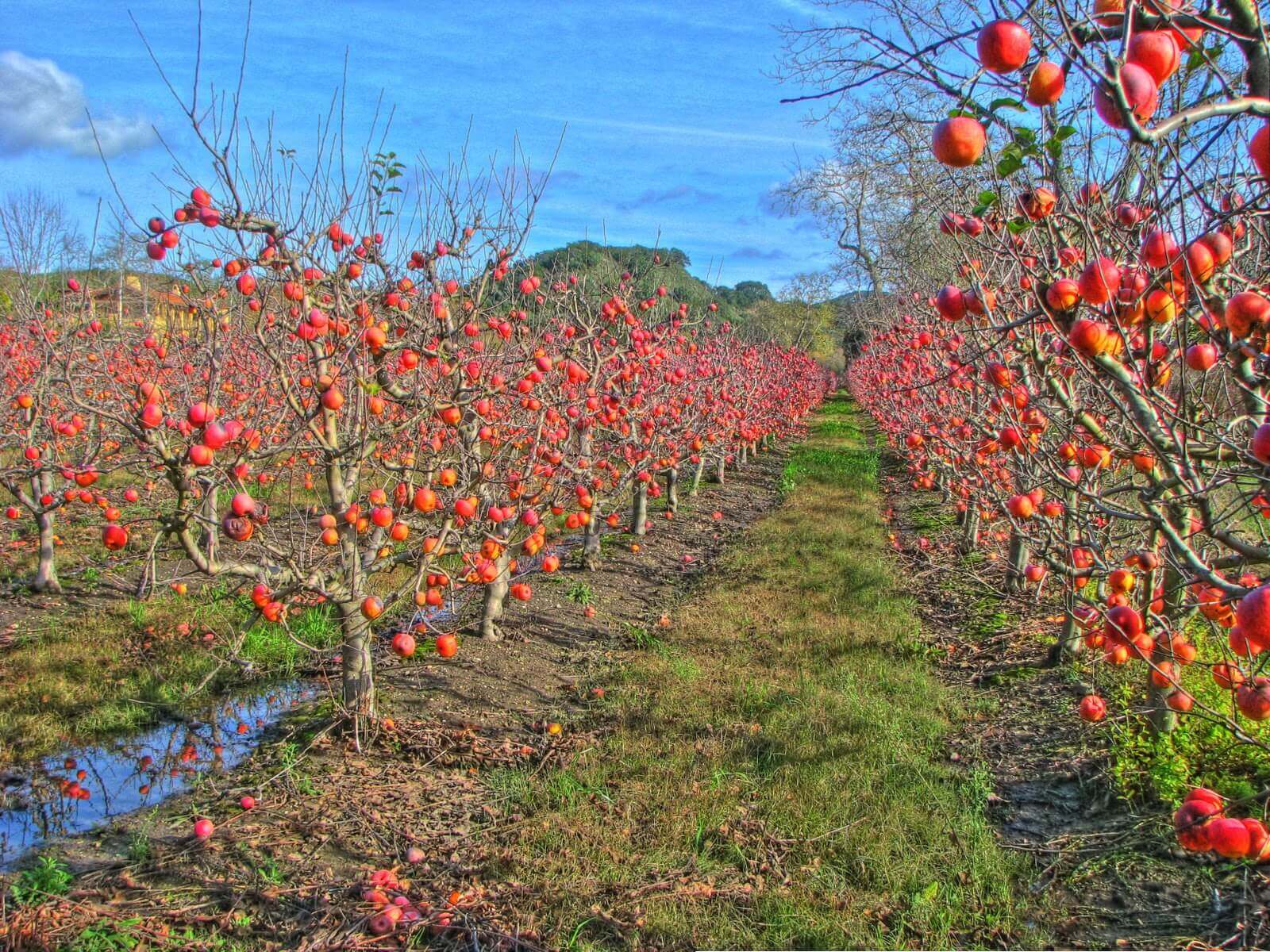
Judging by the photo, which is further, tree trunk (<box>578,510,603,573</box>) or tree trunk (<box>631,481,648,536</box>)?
tree trunk (<box>631,481,648,536</box>)

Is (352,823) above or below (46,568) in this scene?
below

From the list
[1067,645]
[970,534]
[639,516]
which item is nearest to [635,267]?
[639,516]

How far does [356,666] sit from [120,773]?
144 cm

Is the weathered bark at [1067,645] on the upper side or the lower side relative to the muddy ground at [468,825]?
upper

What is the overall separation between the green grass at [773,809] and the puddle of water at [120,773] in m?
1.83

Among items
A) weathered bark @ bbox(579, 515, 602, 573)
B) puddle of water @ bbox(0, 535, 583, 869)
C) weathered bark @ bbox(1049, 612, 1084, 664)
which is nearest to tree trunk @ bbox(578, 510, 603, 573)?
weathered bark @ bbox(579, 515, 602, 573)

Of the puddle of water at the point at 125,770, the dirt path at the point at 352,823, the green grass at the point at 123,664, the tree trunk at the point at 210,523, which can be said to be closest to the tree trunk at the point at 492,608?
the dirt path at the point at 352,823

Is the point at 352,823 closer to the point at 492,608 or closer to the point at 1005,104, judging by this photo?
the point at 492,608

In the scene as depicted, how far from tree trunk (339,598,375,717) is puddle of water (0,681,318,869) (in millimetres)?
716

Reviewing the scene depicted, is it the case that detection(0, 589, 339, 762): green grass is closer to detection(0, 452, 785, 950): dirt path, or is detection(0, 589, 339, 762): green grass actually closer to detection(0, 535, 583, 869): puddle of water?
detection(0, 535, 583, 869): puddle of water

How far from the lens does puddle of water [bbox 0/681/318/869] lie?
158 inches

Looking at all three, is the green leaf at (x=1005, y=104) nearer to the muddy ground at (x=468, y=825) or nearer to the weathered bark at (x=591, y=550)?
the muddy ground at (x=468, y=825)

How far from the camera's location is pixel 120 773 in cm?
456

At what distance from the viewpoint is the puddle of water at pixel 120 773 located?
402 cm
